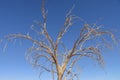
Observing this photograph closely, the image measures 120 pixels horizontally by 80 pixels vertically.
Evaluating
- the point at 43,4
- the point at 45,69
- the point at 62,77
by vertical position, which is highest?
the point at 43,4

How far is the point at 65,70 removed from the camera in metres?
7.80

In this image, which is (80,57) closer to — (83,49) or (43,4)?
(83,49)

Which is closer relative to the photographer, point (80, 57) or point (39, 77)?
point (80, 57)

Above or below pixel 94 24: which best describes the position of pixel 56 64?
below

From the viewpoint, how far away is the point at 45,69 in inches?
325

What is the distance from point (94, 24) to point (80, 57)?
1.38 m

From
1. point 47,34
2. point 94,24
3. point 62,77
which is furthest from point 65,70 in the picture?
point 94,24

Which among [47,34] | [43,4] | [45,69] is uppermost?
[43,4]

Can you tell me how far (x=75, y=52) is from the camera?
25.1ft

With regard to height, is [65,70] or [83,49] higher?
[83,49]

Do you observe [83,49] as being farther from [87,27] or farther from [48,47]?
[48,47]

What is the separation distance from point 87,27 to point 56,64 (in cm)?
179

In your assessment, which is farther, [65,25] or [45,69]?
[45,69]

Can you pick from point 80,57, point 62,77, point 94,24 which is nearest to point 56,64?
point 62,77
